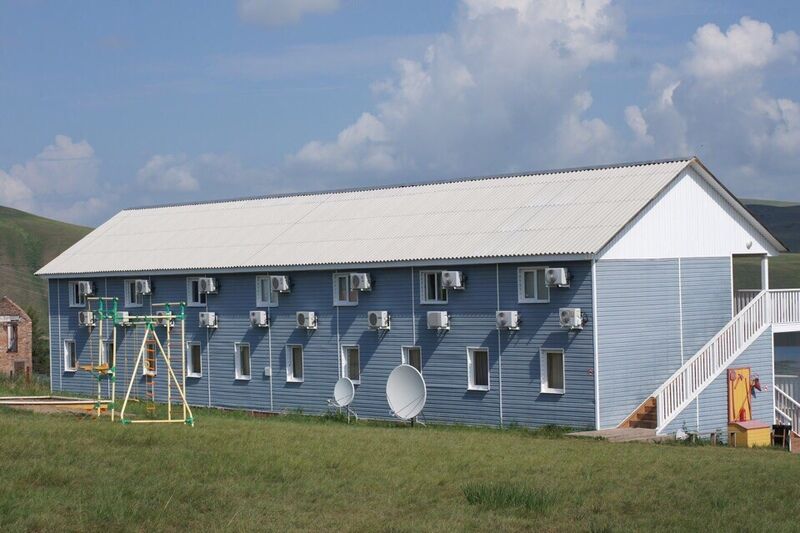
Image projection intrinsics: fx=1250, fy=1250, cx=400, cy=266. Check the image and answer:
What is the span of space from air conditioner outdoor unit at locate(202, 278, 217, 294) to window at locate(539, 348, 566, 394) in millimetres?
12946

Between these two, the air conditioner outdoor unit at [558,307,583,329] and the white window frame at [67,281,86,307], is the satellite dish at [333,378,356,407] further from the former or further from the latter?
the white window frame at [67,281,86,307]

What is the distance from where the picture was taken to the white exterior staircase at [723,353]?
105 feet

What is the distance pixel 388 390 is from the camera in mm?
34281

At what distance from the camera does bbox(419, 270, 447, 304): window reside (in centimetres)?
3538

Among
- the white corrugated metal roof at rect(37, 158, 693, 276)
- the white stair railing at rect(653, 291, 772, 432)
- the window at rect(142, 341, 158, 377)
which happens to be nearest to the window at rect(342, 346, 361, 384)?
the white corrugated metal roof at rect(37, 158, 693, 276)

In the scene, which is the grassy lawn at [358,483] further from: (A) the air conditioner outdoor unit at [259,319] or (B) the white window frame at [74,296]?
(B) the white window frame at [74,296]

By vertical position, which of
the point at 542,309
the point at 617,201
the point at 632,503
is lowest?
the point at 632,503

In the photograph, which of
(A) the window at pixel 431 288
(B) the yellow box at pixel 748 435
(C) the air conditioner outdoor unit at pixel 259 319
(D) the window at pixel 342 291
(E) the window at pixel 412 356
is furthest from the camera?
(C) the air conditioner outdoor unit at pixel 259 319

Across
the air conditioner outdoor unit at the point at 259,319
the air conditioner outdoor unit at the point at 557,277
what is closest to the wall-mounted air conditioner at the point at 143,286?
the air conditioner outdoor unit at the point at 259,319

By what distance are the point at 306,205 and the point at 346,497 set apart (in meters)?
26.4

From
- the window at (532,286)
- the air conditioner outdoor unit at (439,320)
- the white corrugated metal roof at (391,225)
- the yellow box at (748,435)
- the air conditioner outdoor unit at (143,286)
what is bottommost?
the yellow box at (748,435)

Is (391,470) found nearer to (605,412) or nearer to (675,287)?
(605,412)

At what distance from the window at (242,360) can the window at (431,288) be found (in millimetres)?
7715

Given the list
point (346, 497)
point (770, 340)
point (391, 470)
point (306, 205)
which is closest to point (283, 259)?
point (306, 205)
